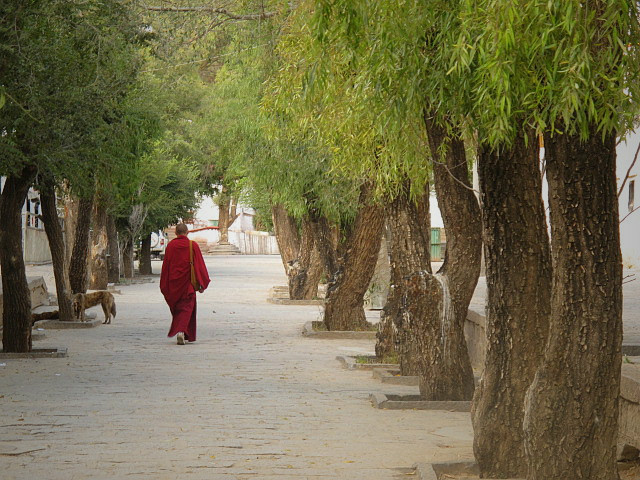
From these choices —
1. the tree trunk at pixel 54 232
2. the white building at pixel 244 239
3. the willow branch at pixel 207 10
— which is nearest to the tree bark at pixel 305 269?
the tree trunk at pixel 54 232

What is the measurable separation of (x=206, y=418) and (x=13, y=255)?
5599 mm

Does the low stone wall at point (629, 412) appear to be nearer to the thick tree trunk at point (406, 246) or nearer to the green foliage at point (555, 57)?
the green foliage at point (555, 57)

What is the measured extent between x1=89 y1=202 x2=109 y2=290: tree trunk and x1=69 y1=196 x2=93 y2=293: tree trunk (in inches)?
319

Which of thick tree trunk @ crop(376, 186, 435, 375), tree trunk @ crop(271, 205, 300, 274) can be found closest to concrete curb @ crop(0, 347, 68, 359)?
thick tree trunk @ crop(376, 186, 435, 375)

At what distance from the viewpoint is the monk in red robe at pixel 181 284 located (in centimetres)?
1702

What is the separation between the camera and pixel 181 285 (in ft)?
56.3

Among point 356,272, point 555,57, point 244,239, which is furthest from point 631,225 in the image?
point 244,239

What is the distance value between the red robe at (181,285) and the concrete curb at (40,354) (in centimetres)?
251

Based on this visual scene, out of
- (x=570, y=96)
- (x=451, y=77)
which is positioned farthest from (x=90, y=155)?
(x=570, y=96)

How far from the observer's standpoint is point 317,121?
10.7 metres

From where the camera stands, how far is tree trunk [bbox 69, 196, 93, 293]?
69.8 feet

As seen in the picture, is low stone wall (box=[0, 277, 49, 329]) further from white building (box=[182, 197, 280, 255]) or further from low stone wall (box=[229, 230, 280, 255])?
low stone wall (box=[229, 230, 280, 255])

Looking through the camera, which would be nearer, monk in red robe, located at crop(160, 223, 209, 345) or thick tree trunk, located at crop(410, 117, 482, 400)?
thick tree trunk, located at crop(410, 117, 482, 400)

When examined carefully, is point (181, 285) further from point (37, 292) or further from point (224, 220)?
point (224, 220)
